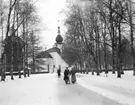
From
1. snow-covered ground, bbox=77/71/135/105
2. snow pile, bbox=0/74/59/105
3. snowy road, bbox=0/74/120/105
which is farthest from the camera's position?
snow-covered ground, bbox=77/71/135/105

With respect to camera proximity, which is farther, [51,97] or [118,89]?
[118,89]

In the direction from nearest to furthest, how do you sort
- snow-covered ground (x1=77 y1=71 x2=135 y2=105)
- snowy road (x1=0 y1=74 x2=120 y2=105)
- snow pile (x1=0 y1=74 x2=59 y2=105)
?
1. snowy road (x1=0 y1=74 x2=120 y2=105)
2. snow pile (x1=0 y1=74 x2=59 y2=105)
3. snow-covered ground (x1=77 y1=71 x2=135 y2=105)

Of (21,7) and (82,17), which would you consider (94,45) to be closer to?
(82,17)

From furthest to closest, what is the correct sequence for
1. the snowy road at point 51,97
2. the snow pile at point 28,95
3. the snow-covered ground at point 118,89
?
the snow-covered ground at point 118,89 → the snow pile at point 28,95 → the snowy road at point 51,97

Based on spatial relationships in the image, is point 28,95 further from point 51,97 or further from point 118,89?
point 118,89

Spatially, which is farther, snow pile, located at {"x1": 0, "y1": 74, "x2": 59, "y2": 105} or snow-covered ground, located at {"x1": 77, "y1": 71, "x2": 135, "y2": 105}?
snow-covered ground, located at {"x1": 77, "y1": 71, "x2": 135, "y2": 105}

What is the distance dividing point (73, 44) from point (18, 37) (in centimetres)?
1953

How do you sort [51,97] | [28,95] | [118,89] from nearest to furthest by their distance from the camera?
[51,97]
[28,95]
[118,89]

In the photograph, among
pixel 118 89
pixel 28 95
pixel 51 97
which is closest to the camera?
pixel 51 97

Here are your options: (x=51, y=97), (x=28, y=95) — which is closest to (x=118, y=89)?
(x=51, y=97)

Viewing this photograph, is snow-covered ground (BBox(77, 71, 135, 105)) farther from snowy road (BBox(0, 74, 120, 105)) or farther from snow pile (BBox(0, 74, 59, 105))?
snow pile (BBox(0, 74, 59, 105))

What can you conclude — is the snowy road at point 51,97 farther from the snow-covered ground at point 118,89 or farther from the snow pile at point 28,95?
the snow-covered ground at point 118,89

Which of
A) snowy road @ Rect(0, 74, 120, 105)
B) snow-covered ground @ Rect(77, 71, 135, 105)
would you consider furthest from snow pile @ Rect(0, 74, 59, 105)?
snow-covered ground @ Rect(77, 71, 135, 105)

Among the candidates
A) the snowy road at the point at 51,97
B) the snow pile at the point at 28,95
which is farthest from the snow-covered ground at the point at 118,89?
the snow pile at the point at 28,95
